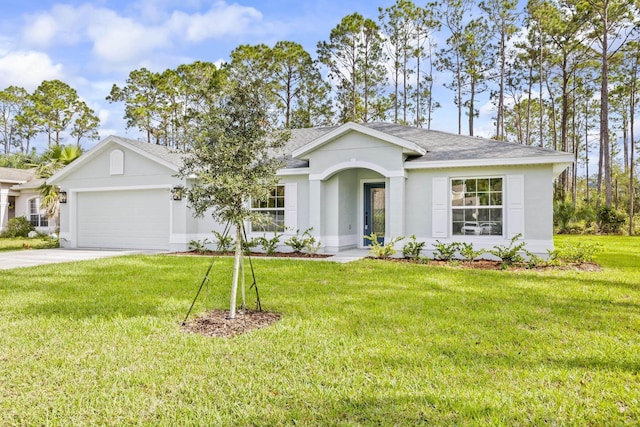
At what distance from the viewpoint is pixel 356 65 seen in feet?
93.1

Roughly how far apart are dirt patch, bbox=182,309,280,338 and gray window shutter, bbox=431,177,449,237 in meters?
7.25

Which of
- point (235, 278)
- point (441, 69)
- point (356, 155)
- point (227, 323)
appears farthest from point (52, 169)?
point (441, 69)

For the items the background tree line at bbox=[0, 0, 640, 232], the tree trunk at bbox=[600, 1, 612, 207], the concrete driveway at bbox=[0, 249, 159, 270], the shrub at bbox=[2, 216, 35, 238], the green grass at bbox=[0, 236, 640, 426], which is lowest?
the green grass at bbox=[0, 236, 640, 426]

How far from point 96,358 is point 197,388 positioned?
1.41 metres

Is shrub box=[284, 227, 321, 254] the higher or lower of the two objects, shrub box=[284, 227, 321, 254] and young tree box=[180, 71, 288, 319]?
the lower

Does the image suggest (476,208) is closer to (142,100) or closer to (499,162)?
(499,162)

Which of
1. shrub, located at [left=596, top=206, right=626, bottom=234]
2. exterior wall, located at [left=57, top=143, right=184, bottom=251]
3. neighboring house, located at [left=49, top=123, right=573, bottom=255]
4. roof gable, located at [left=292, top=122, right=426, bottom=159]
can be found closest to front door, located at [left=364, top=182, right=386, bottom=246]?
neighboring house, located at [left=49, top=123, right=573, bottom=255]

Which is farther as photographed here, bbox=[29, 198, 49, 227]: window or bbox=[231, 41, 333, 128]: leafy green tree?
bbox=[231, 41, 333, 128]: leafy green tree

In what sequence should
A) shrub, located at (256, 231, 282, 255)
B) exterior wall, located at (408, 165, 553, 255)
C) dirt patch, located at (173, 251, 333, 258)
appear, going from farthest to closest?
shrub, located at (256, 231, 282, 255), dirt patch, located at (173, 251, 333, 258), exterior wall, located at (408, 165, 553, 255)

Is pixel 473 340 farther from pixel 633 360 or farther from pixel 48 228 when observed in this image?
pixel 48 228

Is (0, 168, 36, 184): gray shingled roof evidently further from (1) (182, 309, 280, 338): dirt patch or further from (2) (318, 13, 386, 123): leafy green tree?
(1) (182, 309, 280, 338): dirt patch

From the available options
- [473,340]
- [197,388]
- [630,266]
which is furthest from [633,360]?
[630,266]

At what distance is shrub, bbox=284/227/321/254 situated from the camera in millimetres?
12508

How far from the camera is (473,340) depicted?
454cm
